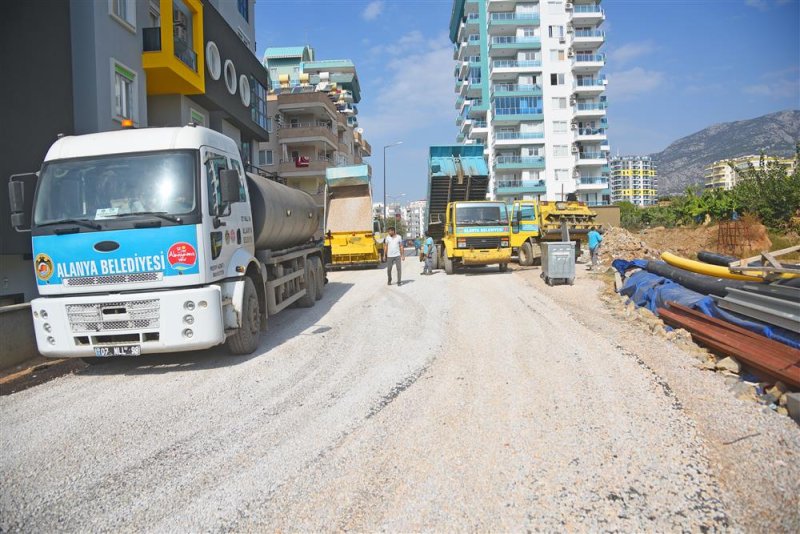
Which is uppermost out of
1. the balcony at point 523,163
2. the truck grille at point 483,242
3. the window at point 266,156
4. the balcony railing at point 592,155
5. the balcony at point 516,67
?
the balcony at point 516,67

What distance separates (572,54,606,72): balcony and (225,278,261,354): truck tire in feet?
198

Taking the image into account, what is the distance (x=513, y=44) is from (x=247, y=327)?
60.5 metres

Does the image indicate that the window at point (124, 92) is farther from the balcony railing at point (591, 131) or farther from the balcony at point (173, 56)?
the balcony railing at point (591, 131)

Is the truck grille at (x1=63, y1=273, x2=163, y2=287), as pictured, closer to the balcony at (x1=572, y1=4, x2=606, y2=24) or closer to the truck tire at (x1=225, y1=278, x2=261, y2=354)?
the truck tire at (x1=225, y1=278, x2=261, y2=354)

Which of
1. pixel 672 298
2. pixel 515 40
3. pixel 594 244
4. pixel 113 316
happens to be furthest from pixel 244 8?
pixel 515 40

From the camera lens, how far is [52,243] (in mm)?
6375

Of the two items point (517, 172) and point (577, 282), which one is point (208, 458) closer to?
point (577, 282)

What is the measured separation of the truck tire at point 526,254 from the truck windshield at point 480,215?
3114 mm

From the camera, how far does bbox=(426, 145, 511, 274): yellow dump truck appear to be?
58.1 ft

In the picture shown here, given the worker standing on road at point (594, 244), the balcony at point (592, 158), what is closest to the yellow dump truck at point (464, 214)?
the worker standing on road at point (594, 244)

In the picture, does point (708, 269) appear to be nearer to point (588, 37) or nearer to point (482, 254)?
point (482, 254)

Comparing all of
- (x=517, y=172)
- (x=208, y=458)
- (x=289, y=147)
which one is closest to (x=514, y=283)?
(x=208, y=458)

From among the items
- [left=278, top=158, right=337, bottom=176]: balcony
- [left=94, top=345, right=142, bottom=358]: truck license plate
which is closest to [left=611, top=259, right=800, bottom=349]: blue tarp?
[left=94, top=345, right=142, bottom=358]: truck license plate

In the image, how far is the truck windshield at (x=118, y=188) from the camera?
6402 mm
